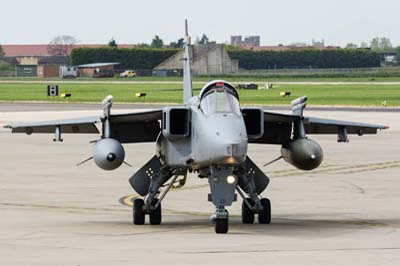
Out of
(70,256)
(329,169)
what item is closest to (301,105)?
(70,256)

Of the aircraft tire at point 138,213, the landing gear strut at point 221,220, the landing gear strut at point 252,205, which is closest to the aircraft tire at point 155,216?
the aircraft tire at point 138,213

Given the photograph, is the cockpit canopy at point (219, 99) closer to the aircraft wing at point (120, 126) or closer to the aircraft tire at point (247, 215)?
the aircraft wing at point (120, 126)

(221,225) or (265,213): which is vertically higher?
(221,225)

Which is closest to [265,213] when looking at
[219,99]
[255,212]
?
[255,212]

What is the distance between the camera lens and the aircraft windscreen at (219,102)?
2405 cm

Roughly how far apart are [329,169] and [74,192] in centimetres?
1135

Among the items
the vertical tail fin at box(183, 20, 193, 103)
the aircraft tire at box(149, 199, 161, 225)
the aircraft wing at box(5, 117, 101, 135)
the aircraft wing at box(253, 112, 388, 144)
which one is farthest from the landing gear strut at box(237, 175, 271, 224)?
the vertical tail fin at box(183, 20, 193, 103)

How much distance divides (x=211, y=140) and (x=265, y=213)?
326 centimetres

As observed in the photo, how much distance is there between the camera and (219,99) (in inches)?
953

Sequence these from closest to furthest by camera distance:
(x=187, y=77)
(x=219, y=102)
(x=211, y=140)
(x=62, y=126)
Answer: (x=211, y=140) → (x=219, y=102) → (x=62, y=126) → (x=187, y=77)

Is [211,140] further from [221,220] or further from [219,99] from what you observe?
[221,220]

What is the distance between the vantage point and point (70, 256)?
20.6m

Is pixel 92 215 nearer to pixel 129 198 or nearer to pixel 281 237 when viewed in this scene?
pixel 129 198

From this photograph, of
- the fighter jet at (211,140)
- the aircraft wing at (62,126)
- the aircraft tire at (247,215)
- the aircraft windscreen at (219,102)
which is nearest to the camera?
the fighter jet at (211,140)
